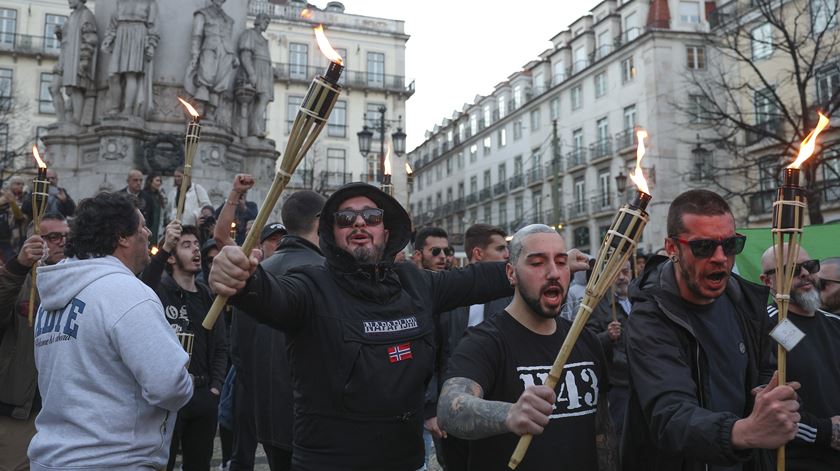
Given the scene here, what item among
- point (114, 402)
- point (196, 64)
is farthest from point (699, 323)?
point (196, 64)

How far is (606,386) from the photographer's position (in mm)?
3295

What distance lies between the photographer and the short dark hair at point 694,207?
9.90ft

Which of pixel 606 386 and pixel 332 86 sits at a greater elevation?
pixel 332 86

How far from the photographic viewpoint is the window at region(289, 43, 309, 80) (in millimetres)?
50516

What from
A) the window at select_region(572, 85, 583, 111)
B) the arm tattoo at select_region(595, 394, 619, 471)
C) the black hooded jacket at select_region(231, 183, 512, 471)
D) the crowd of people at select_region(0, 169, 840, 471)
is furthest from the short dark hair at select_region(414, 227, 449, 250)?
the window at select_region(572, 85, 583, 111)

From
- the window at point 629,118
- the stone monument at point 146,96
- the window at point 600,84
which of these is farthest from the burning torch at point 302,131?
the window at point 600,84

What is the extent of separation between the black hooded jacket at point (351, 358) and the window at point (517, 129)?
57.4 metres

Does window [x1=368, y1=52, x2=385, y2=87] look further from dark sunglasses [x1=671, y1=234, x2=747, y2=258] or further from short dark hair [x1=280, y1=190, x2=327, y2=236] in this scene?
dark sunglasses [x1=671, y1=234, x2=747, y2=258]

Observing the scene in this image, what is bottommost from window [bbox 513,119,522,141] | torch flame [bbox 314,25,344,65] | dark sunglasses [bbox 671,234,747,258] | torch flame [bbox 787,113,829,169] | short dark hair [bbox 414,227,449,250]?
dark sunglasses [bbox 671,234,747,258]

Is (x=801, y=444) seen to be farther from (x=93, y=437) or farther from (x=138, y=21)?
(x=138, y=21)

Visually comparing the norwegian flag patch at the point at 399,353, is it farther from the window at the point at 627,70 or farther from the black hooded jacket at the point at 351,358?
the window at the point at 627,70

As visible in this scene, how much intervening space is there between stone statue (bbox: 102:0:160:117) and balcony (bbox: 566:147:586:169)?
3971 cm

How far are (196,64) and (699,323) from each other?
13.2m

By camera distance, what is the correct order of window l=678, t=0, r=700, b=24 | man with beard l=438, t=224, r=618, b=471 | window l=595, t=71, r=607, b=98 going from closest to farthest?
man with beard l=438, t=224, r=618, b=471
window l=678, t=0, r=700, b=24
window l=595, t=71, r=607, b=98
